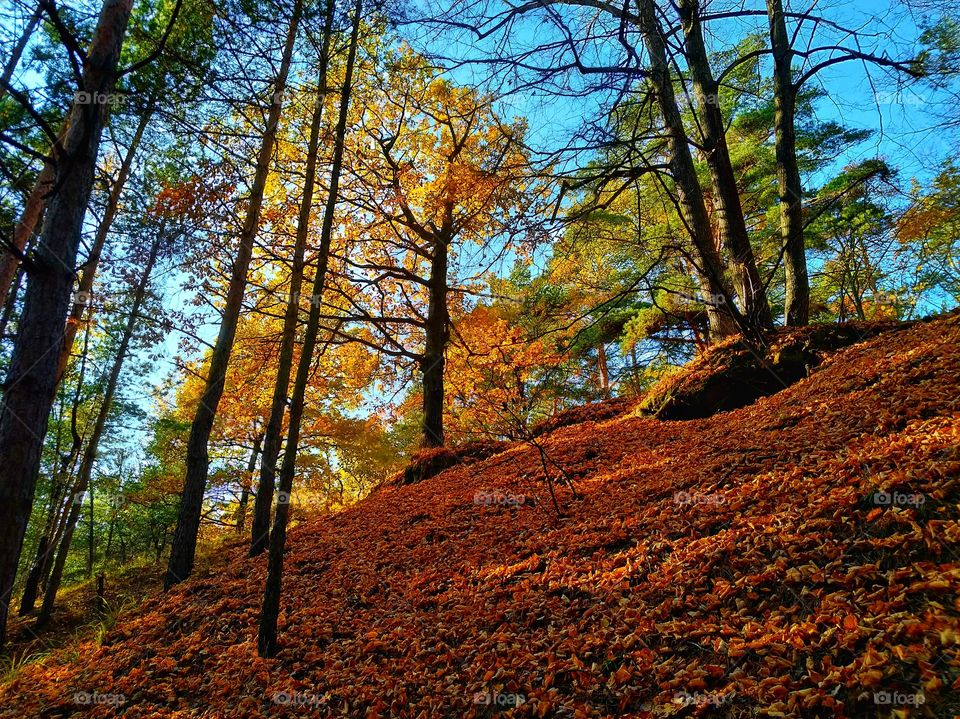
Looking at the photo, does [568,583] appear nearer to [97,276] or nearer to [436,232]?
[436,232]

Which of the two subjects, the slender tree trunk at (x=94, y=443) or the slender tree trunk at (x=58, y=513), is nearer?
the slender tree trunk at (x=94, y=443)

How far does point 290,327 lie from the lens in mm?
4629

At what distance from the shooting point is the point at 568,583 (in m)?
3.41

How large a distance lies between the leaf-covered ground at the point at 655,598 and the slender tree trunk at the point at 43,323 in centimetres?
172

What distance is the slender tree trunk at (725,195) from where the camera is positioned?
5.67m

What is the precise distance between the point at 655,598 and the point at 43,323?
15.8ft

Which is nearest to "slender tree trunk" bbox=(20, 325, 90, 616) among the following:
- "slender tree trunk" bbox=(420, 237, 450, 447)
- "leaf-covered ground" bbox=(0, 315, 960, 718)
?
"leaf-covered ground" bbox=(0, 315, 960, 718)

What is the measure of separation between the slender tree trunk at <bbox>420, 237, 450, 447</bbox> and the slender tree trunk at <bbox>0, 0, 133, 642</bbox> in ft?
21.4

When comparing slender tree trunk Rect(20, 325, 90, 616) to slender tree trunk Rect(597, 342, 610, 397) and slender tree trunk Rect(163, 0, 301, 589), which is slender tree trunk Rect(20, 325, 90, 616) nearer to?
slender tree trunk Rect(163, 0, 301, 589)

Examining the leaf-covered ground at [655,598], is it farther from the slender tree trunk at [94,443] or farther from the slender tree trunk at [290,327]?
the slender tree trunk at [94,443]

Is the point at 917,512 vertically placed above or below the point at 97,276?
below

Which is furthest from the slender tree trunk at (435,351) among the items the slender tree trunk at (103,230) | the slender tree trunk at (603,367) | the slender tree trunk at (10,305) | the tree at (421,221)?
the slender tree trunk at (10,305)

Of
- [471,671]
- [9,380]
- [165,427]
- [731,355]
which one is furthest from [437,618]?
[165,427]

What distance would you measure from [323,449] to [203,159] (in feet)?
27.8
